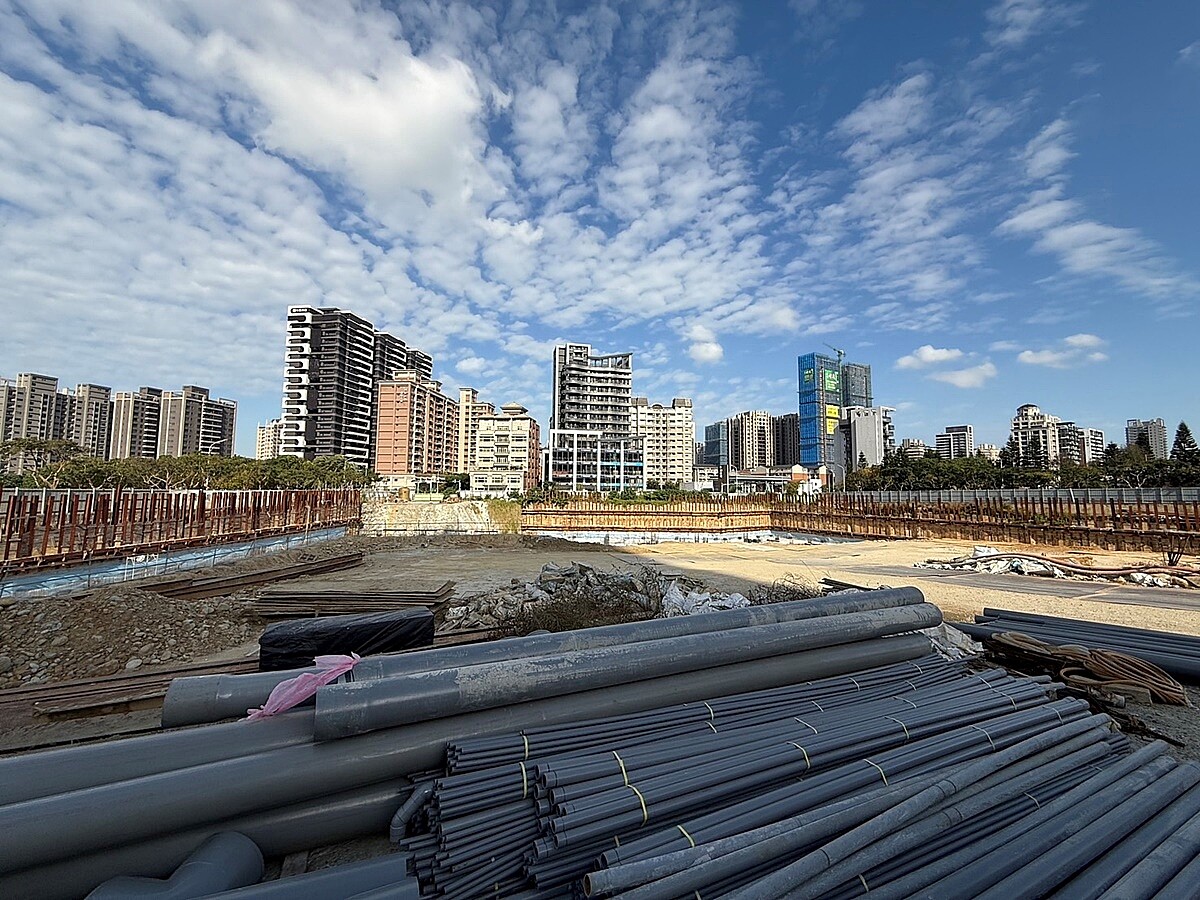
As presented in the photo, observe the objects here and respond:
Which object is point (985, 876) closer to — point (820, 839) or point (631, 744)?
point (820, 839)

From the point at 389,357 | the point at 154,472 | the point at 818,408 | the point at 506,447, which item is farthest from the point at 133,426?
the point at 818,408

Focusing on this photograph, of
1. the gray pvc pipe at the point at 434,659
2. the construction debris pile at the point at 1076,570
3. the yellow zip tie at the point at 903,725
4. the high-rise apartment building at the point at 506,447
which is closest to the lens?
the yellow zip tie at the point at 903,725

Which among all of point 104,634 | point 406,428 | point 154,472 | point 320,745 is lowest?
point 104,634

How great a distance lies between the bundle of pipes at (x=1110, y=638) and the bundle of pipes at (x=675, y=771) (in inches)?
110

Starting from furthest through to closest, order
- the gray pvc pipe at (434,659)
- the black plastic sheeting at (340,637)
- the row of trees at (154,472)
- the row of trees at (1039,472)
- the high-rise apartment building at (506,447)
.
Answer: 1. the high-rise apartment building at (506,447)
2. the row of trees at (1039,472)
3. the row of trees at (154,472)
4. the black plastic sheeting at (340,637)
5. the gray pvc pipe at (434,659)

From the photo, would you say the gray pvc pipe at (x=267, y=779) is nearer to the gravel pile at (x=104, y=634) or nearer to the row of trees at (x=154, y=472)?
the gravel pile at (x=104, y=634)

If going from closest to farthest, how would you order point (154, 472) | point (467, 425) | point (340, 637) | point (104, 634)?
point (340, 637) → point (104, 634) → point (154, 472) → point (467, 425)

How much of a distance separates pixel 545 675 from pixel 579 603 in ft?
18.1

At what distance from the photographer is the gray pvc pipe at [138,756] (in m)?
2.87

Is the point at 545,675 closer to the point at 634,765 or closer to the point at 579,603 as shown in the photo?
the point at 634,765

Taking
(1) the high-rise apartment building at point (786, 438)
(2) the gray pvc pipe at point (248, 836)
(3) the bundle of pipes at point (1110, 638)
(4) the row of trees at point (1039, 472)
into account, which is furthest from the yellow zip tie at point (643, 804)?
(1) the high-rise apartment building at point (786, 438)

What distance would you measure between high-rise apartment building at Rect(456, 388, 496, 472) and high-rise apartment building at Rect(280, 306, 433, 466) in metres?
26.6

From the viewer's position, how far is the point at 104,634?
847 cm

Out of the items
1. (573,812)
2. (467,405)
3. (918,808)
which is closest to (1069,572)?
(918,808)
